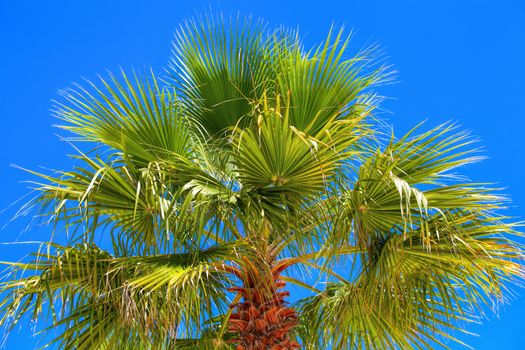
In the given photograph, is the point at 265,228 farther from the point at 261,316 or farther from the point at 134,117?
the point at 134,117

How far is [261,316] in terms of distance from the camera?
4.72 m

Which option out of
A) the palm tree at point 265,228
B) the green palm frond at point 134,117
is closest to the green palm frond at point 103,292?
the palm tree at point 265,228

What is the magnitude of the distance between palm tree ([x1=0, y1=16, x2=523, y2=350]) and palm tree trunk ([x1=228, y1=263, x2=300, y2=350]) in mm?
11

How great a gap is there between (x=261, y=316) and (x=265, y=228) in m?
0.59

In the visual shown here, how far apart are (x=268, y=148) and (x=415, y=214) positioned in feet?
3.36

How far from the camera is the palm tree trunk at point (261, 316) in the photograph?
4684 millimetres

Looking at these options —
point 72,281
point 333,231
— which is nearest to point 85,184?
point 72,281

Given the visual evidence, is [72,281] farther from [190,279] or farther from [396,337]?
[396,337]

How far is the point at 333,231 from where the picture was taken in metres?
4.41

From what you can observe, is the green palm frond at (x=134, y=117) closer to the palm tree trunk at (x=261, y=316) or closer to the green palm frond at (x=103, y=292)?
the green palm frond at (x=103, y=292)

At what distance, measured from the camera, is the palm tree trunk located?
468 cm

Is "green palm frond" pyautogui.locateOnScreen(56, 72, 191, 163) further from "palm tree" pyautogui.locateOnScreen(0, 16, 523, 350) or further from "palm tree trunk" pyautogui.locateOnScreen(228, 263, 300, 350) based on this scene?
"palm tree trunk" pyautogui.locateOnScreen(228, 263, 300, 350)

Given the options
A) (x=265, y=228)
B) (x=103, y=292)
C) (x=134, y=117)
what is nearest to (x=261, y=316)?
(x=265, y=228)

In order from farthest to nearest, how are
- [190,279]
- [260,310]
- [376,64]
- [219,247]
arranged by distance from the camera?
[376,64] < [260,310] < [219,247] < [190,279]
